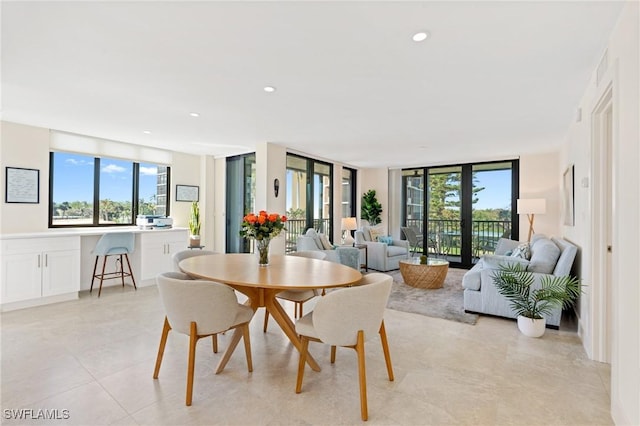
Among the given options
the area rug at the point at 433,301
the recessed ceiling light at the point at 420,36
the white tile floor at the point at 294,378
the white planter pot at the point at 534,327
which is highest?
the recessed ceiling light at the point at 420,36

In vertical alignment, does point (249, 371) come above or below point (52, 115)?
below

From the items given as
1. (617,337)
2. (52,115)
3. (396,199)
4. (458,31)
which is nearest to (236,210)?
(52,115)

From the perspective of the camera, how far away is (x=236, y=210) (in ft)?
21.2

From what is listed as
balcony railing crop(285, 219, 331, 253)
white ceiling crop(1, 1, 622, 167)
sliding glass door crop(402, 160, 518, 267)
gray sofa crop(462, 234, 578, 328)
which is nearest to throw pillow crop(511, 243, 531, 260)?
gray sofa crop(462, 234, 578, 328)

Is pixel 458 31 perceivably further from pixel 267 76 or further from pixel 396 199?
pixel 396 199

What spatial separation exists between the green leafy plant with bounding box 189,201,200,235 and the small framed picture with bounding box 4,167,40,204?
239 centimetres

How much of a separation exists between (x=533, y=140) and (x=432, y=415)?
4716 mm

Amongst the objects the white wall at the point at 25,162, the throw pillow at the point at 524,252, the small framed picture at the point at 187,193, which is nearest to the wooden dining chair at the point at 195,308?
the white wall at the point at 25,162

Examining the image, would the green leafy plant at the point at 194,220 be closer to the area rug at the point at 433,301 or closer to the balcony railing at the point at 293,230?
the balcony railing at the point at 293,230

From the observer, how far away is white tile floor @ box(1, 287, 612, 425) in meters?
1.84

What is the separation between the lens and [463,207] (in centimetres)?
686

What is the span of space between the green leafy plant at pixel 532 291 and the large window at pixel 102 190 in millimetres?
5665

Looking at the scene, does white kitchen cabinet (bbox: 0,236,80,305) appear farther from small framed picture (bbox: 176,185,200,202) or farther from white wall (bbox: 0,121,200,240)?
small framed picture (bbox: 176,185,200,202)

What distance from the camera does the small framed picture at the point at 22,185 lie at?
4.02 m
